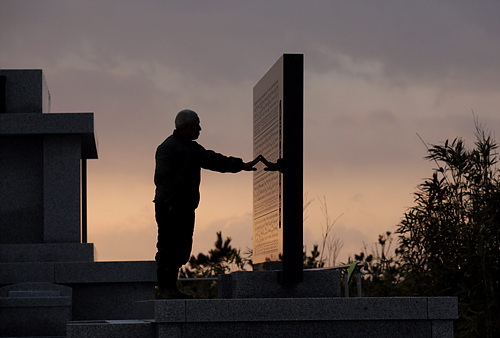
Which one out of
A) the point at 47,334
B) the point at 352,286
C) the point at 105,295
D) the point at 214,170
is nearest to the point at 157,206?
the point at 214,170

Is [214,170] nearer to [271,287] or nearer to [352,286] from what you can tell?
[271,287]

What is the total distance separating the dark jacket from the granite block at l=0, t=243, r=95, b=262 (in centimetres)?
728

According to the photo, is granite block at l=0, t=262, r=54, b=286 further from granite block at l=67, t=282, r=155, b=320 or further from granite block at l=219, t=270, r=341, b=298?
granite block at l=219, t=270, r=341, b=298

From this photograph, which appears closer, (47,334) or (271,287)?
(271,287)

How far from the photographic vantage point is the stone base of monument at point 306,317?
827 cm

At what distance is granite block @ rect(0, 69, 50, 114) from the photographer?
57.7 ft

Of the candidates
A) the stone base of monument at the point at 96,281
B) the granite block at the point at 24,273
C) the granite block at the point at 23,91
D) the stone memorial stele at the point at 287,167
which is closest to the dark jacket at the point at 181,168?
the stone memorial stele at the point at 287,167

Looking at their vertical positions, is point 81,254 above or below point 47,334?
above

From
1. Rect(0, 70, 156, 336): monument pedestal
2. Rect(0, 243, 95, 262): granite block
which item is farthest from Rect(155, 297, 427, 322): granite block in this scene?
Rect(0, 243, 95, 262): granite block

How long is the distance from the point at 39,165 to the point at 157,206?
839 centimetres

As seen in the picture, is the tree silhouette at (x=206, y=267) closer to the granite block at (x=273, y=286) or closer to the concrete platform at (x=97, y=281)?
the concrete platform at (x=97, y=281)

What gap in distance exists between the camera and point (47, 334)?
13.8m

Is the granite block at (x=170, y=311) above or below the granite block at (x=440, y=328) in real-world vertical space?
above

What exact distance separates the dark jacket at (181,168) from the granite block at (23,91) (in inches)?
353
